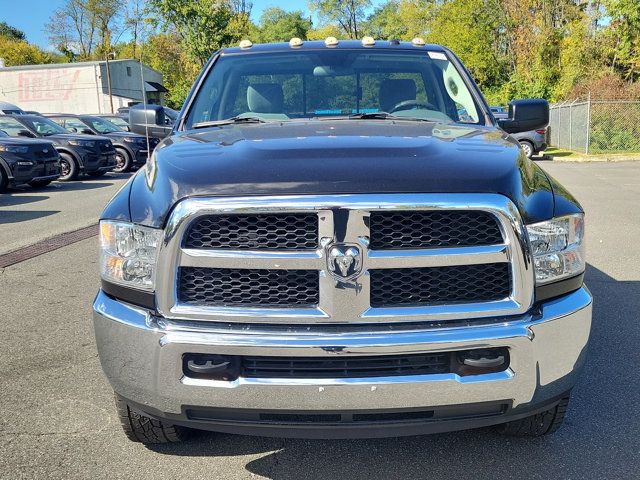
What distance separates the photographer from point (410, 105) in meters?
3.96

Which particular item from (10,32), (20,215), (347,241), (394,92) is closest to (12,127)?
(20,215)

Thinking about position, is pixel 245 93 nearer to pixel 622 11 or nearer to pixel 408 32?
pixel 622 11

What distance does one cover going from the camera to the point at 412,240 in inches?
93.0

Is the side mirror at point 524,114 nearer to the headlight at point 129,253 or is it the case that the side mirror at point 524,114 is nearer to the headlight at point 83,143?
the headlight at point 129,253

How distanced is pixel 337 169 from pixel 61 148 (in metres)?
15.8

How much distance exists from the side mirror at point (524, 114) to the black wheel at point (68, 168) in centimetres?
1455

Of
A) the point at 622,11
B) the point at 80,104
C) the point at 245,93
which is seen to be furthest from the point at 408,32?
the point at 245,93

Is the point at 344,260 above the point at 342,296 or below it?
above

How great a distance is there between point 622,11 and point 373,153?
80.6 ft

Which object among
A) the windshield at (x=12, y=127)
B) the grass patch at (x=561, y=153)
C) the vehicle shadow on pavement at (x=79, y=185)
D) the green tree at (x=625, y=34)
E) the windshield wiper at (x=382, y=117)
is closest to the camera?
the windshield wiper at (x=382, y=117)

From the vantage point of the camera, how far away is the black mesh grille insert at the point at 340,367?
2336mm

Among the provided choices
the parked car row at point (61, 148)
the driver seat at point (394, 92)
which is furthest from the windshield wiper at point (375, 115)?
the parked car row at point (61, 148)

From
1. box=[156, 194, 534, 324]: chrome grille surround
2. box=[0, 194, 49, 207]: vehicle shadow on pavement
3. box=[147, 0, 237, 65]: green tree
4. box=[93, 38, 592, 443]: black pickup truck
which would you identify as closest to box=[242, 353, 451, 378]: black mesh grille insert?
box=[93, 38, 592, 443]: black pickup truck

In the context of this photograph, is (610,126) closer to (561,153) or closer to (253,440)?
(561,153)
